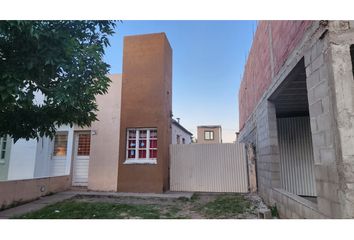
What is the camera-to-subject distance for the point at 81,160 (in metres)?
9.94

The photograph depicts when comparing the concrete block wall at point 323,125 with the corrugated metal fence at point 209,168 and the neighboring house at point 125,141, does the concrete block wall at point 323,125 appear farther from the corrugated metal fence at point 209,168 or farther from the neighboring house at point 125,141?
the neighboring house at point 125,141

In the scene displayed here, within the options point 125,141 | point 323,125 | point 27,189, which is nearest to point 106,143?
point 125,141

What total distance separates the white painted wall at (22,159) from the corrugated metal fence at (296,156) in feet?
34.8

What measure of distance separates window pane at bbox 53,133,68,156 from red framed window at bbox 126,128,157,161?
321 centimetres

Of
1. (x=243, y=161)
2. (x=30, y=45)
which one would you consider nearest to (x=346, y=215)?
(x=30, y=45)

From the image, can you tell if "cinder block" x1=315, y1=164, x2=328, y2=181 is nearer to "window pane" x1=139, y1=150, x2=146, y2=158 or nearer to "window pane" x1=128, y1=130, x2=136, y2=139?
"window pane" x1=139, y1=150, x2=146, y2=158

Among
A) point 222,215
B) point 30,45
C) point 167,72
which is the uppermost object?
point 167,72

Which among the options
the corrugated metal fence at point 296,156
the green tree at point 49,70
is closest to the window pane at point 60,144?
the green tree at point 49,70

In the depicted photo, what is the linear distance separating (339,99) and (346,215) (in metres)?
1.36

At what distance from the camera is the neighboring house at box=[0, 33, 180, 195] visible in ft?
29.5

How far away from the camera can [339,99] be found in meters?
2.71

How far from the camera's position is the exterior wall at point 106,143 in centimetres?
924
